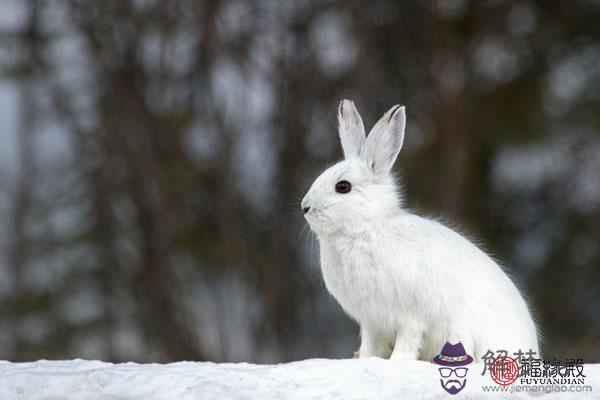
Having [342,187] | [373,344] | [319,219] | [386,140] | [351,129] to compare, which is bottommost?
[373,344]

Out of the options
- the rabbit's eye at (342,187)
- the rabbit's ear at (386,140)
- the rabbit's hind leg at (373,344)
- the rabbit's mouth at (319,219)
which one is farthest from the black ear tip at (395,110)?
the rabbit's hind leg at (373,344)

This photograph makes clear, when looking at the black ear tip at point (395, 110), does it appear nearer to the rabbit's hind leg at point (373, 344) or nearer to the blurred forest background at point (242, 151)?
the rabbit's hind leg at point (373, 344)

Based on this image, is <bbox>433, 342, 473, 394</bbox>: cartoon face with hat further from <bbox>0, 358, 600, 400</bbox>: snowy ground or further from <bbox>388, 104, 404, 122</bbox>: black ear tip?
<bbox>388, 104, 404, 122</bbox>: black ear tip

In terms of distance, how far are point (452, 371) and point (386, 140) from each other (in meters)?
0.90

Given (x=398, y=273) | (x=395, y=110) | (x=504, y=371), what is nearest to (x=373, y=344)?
(x=398, y=273)

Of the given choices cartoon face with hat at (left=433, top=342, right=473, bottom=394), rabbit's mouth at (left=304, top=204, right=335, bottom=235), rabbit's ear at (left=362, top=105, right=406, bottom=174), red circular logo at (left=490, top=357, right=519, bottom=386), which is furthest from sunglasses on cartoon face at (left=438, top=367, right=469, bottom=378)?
rabbit's ear at (left=362, top=105, right=406, bottom=174)

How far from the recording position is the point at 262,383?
3.23 meters

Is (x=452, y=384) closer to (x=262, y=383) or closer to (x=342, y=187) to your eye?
(x=262, y=383)

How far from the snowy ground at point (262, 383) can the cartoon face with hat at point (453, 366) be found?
2 centimetres

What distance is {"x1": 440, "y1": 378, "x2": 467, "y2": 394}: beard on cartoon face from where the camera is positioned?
10.5 ft

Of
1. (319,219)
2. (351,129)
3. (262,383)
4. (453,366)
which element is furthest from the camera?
(351,129)

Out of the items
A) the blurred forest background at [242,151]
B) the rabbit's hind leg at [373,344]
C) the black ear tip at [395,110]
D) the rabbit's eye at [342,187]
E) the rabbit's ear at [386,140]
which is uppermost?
the blurred forest background at [242,151]

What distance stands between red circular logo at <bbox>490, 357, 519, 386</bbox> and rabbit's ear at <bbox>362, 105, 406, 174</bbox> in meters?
0.83

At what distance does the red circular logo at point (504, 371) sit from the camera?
3285 mm
